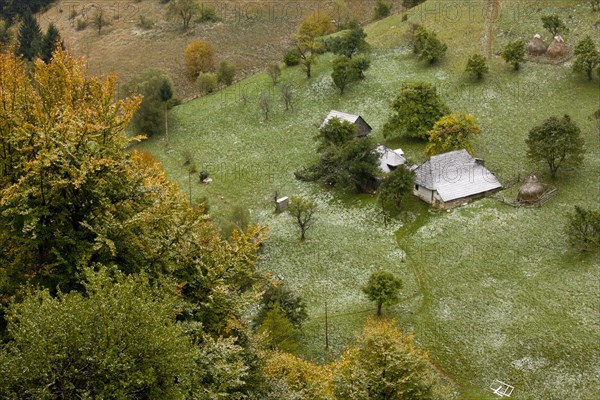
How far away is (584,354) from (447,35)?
57.8 metres

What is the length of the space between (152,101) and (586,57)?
54.5 m

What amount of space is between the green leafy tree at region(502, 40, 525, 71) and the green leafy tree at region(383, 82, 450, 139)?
13552mm

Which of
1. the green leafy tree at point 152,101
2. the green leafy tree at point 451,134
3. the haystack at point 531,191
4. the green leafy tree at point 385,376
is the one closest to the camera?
the green leafy tree at point 385,376

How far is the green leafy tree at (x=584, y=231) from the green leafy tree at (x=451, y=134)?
53.8ft

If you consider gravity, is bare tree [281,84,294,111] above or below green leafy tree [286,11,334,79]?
below

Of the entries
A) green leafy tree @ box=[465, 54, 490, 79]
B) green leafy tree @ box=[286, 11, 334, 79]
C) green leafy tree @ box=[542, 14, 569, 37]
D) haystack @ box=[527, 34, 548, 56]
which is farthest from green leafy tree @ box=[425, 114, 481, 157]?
green leafy tree @ box=[286, 11, 334, 79]

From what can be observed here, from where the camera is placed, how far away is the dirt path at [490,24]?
83519 mm

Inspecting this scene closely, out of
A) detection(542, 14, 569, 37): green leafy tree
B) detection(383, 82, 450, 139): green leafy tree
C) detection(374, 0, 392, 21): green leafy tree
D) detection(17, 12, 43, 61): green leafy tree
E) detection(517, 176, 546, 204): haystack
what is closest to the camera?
detection(517, 176, 546, 204): haystack

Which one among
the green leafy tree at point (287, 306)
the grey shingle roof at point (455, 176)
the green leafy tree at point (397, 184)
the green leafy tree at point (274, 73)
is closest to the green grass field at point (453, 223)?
the green leafy tree at point (274, 73)

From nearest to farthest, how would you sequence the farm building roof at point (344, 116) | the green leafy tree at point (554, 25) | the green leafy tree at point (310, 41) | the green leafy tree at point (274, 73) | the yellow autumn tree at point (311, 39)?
1. the farm building roof at point (344, 116)
2. the green leafy tree at point (554, 25)
3. the green leafy tree at point (274, 73)
4. the green leafy tree at point (310, 41)
5. the yellow autumn tree at point (311, 39)

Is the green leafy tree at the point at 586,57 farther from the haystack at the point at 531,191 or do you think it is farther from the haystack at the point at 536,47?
the haystack at the point at 531,191

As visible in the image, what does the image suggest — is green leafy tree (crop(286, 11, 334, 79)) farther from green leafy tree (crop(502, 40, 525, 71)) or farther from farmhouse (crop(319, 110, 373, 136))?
green leafy tree (crop(502, 40, 525, 71))

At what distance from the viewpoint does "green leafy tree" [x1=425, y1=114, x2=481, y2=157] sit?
64.4m

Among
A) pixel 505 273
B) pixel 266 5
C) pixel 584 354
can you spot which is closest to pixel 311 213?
pixel 505 273
